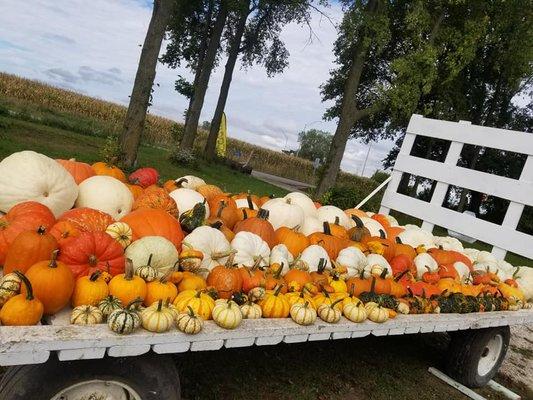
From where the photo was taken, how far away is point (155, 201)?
12.4 ft

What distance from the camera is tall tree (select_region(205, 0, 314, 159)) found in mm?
21141

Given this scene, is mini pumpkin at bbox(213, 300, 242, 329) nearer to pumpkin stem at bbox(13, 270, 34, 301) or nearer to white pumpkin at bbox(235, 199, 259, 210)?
pumpkin stem at bbox(13, 270, 34, 301)

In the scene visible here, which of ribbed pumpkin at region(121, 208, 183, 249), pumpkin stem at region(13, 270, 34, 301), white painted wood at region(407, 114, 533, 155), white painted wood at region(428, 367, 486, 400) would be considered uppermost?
white painted wood at region(407, 114, 533, 155)

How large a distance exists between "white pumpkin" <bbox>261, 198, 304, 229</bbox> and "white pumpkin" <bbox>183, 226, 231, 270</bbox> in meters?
1.14

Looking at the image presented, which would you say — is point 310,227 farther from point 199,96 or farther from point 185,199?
point 199,96

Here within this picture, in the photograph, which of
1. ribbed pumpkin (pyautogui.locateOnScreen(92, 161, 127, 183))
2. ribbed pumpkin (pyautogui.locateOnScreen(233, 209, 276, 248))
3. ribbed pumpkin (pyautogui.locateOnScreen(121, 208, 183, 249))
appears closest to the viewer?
ribbed pumpkin (pyautogui.locateOnScreen(121, 208, 183, 249))

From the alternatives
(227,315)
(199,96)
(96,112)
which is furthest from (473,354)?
(96,112)

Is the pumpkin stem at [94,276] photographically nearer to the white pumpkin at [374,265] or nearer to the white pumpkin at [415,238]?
the white pumpkin at [374,265]

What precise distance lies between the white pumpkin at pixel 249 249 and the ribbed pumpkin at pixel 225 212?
46 cm

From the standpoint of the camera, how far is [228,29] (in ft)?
79.8

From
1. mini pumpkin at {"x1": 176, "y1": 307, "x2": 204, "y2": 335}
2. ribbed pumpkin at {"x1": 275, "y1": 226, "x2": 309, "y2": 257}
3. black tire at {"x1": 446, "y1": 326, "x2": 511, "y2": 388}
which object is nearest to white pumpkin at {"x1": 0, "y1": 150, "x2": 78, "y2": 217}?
mini pumpkin at {"x1": 176, "y1": 307, "x2": 204, "y2": 335}

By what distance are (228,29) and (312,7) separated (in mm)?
9877

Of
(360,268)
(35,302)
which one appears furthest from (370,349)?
(35,302)

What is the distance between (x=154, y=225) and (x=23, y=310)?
1260 millimetres
